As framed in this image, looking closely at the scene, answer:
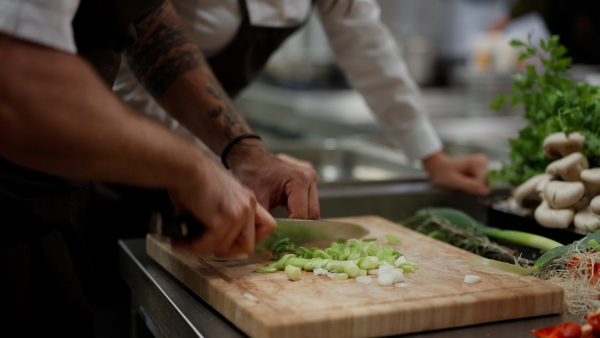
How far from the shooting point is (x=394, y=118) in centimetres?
205

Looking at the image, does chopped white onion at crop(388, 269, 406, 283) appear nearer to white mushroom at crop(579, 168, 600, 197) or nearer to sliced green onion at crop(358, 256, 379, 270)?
sliced green onion at crop(358, 256, 379, 270)

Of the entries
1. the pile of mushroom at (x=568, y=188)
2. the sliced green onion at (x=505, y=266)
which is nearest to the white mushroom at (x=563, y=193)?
the pile of mushroom at (x=568, y=188)

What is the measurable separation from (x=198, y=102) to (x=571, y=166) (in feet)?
2.46

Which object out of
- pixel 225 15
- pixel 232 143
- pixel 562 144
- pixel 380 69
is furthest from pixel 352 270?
pixel 380 69

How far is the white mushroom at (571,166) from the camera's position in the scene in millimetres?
1309

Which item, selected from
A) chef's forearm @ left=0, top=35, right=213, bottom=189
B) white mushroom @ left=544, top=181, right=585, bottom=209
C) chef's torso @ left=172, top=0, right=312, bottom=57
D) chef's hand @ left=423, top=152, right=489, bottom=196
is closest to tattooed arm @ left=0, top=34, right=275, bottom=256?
chef's forearm @ left=0, top=35, right=213, bottom=189

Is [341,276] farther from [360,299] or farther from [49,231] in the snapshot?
[49,231]

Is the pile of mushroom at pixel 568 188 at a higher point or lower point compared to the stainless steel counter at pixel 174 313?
higher

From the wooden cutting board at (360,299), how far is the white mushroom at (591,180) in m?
0.30

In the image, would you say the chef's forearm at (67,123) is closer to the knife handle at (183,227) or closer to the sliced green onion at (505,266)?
the knife handle at (183,227)

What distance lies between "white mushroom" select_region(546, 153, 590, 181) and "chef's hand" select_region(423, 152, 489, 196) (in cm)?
49

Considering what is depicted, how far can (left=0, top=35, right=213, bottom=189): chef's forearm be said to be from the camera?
0.75 meters

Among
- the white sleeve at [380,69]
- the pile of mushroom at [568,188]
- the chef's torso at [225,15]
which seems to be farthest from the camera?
the white sleeve at [380,69]

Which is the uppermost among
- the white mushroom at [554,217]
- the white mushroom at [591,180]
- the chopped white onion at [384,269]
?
the white mushroom at [591,180]
